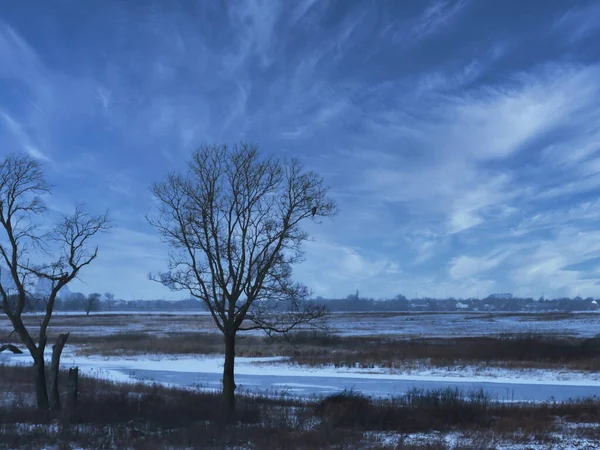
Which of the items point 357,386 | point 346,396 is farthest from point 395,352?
point 346,396

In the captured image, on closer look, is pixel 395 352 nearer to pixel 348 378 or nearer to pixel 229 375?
pixel 348 378

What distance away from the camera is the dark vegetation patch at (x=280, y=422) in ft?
41.5

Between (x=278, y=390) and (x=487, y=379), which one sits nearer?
(x=278, y=390)

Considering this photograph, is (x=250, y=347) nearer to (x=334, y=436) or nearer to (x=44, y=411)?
(x=44, y=411)

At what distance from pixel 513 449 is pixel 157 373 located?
24316 mm

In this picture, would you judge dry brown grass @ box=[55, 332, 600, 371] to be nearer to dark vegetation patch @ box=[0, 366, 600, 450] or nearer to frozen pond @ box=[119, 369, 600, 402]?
frozen pond @ box=[119, 369, 600, 402]

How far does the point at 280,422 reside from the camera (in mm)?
15375

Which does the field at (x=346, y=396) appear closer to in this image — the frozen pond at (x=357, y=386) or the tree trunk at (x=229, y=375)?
the frozen pond at (x=357, y=386)

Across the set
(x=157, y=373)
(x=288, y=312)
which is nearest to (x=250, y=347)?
(x=157, y=373)

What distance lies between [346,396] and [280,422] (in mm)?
4003

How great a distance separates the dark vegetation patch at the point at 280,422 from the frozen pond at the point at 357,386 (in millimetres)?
3591

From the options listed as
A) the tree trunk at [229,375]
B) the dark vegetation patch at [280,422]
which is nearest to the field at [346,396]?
the dark vegetation patch at [280,422]

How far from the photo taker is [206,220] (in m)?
17.3

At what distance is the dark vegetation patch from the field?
49mm
